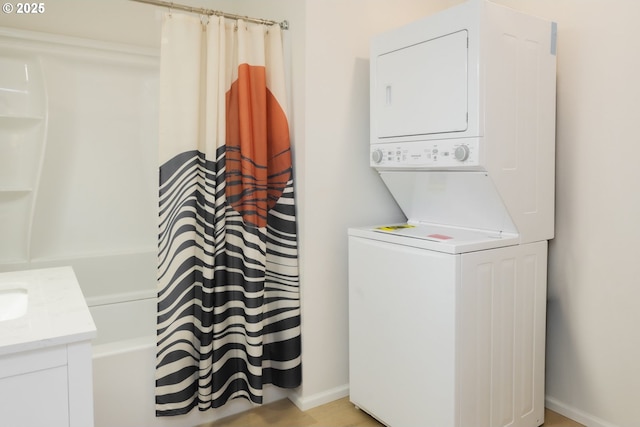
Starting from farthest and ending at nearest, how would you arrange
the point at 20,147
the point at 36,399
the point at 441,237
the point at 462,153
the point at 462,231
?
the point at 20,147, the point at 462,231, the point at 441,237, the point at 462,153, the point at 36,399

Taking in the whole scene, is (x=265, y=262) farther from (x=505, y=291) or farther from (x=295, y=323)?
(x=505, y=291)

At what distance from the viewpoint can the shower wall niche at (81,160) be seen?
2.73 metres

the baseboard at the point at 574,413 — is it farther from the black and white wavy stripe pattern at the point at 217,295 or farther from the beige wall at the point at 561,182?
the black and white wavy stripe pattern at the point at 217,295

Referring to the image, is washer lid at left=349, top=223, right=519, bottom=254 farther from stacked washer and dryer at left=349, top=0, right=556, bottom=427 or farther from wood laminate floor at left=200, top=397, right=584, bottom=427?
wood laminate floor at left=200, top=397, right=584, bottom=427

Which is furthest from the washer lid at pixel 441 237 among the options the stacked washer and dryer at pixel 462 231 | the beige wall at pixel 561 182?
the beige wall at pixel 561 182

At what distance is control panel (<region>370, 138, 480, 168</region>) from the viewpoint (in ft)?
5.95

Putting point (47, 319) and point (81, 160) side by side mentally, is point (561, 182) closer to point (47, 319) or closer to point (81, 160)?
point (47, 319)

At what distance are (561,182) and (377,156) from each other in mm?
856

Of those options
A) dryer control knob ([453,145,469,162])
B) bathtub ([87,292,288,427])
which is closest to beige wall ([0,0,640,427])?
bathtub ([87,292,288,427])

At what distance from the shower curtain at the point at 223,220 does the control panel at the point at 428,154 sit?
464 mm

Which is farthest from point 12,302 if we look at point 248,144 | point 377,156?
point 377,156

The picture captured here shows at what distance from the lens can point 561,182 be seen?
219 centimetres

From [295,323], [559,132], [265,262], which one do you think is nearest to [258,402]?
[295,323]

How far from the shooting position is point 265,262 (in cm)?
231
